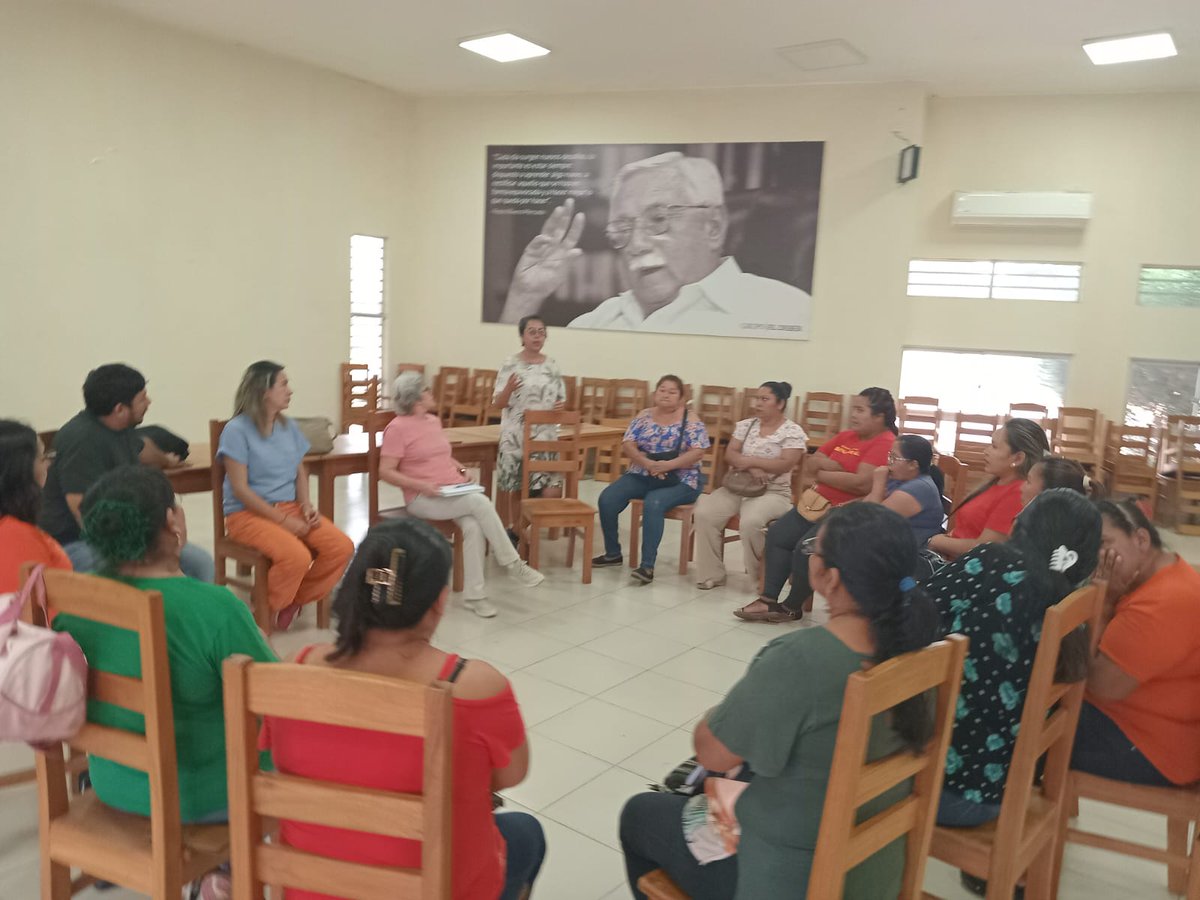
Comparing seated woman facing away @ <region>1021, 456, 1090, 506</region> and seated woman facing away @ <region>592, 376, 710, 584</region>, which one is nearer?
seated woman facing away @ <region>1021, 456, 1090, 506</region>

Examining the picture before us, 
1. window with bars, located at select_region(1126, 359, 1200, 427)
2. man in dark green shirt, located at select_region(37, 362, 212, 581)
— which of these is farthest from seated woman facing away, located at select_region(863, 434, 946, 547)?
window with bars, located at select_region(1126, 359, 1200, 427)

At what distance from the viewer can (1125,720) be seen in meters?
2.03

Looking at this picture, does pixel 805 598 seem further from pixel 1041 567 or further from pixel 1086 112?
pixel 1086 112

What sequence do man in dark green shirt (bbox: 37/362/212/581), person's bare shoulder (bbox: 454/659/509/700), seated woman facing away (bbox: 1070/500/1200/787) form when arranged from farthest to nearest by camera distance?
man in dark green shirt (bbox: 37/362/212/581), seated woman facing away (bbox: 1070/500/1200/787), person's bare shoulder (bbox: 454/659/509/700)

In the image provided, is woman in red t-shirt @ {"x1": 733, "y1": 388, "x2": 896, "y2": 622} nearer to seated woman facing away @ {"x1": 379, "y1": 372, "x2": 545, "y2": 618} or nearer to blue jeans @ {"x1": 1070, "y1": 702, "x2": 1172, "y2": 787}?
seated woman facing away @ {"x1": 379, "y1": 372, "x2": 545, "y2": 618}

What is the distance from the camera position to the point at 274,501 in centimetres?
370

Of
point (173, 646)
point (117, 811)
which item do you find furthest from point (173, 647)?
point (117, 811)

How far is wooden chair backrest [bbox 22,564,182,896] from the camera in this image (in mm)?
1445

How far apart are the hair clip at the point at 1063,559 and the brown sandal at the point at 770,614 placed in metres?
2.49

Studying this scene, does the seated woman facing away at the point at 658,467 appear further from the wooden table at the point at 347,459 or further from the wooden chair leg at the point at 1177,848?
the wooden chair leg at the point at 1177,848

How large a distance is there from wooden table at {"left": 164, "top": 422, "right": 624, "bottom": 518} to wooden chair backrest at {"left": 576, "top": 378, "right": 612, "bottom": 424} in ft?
8.40

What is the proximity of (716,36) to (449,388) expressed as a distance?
4429 mm

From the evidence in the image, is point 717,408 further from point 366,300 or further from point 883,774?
point 883,774

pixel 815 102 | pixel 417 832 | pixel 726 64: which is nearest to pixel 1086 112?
pixel 815 102
